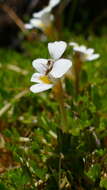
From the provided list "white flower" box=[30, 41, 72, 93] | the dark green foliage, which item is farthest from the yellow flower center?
the dark green foliage

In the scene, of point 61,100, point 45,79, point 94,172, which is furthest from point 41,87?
point 94,172

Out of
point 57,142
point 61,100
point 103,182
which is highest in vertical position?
point 61,100

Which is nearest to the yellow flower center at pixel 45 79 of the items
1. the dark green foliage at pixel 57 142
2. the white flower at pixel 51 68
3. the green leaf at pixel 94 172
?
the white flower at pixel 51 68

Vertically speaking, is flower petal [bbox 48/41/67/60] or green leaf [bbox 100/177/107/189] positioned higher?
flower petal [bbox 48/41/67/60]

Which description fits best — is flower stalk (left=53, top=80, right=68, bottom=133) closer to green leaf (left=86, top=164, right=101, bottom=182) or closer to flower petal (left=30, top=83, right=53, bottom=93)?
flower petal (left=30, top=83, right=53, bottom=93)

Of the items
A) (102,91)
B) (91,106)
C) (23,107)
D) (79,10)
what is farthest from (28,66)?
(79,10)

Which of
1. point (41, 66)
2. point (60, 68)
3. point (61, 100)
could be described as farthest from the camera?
point (61, 100)

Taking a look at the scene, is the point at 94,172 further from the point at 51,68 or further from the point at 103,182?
the point at 51,68

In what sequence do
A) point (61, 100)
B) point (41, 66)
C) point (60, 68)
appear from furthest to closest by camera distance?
point (61, 100) < point (41, 66) < point (60, 68)

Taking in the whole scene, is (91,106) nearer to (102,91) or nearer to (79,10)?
(102,91)
